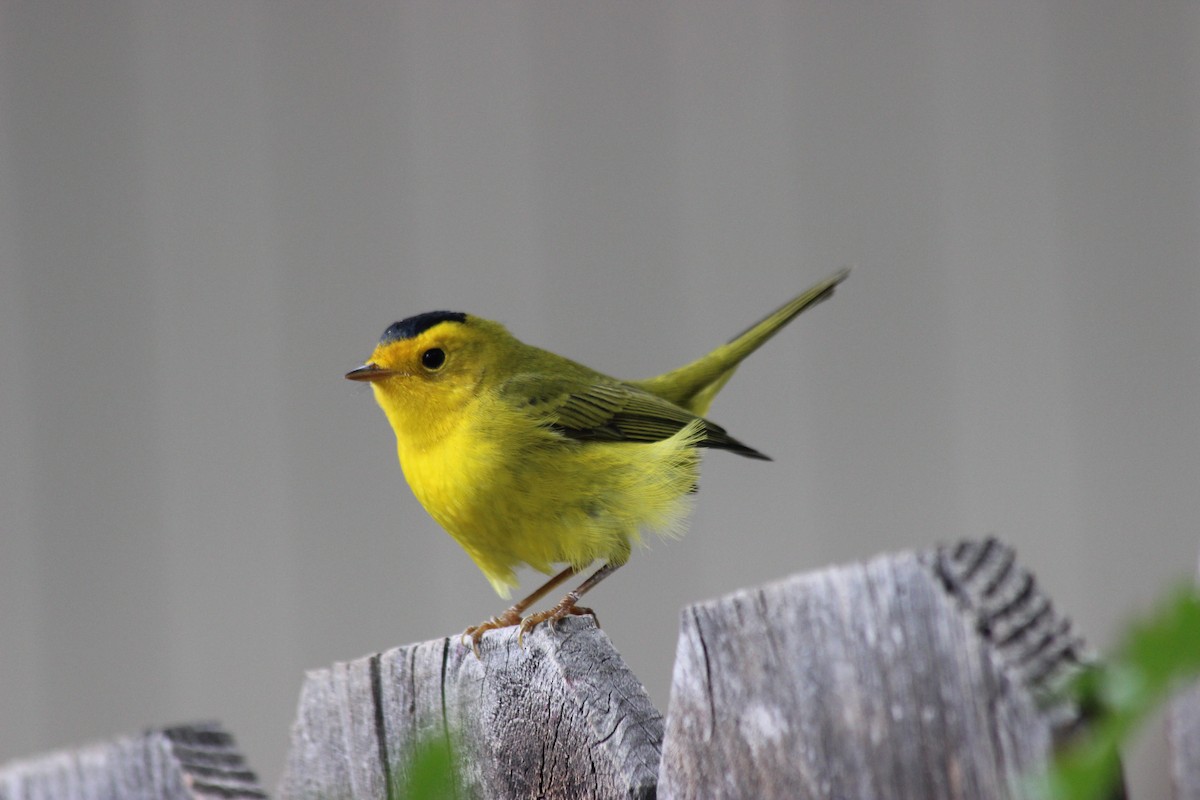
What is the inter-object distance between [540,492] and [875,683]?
7.78ft

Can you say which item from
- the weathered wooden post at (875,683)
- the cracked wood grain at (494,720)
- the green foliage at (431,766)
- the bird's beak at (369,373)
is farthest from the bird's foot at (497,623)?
the green foliage at (431,766)

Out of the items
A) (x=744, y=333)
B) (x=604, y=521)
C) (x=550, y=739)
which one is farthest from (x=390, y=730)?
(x=744, y=333)

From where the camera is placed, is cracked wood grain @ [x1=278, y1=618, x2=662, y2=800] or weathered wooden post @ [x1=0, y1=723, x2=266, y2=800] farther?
weathered wooden post @ [x1=0, y1=723, x2=266, y2=800]

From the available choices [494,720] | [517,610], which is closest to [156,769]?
[494,720]

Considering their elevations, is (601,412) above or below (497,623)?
above

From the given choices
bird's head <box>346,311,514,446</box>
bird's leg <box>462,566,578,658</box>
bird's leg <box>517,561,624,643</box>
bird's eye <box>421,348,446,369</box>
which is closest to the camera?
bird's leg <box>517,561,624,643</box>

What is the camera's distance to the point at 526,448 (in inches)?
153

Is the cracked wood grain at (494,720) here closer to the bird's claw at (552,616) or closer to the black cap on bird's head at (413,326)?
the bird's claw at (552,616)

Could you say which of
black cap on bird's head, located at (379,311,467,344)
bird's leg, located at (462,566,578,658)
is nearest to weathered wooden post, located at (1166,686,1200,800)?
bird's leg, located at (462,566,578,658)

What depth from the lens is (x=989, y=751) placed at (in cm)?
129

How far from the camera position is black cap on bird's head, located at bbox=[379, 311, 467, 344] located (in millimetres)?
4309

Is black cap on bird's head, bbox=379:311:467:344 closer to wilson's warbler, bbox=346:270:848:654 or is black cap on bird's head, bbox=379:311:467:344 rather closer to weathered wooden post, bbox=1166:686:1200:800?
wilson's warbler, bbox=346:270:848:654

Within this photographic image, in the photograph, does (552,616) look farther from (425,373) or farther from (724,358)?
(724,358)

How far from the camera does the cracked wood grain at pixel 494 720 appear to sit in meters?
1.89
